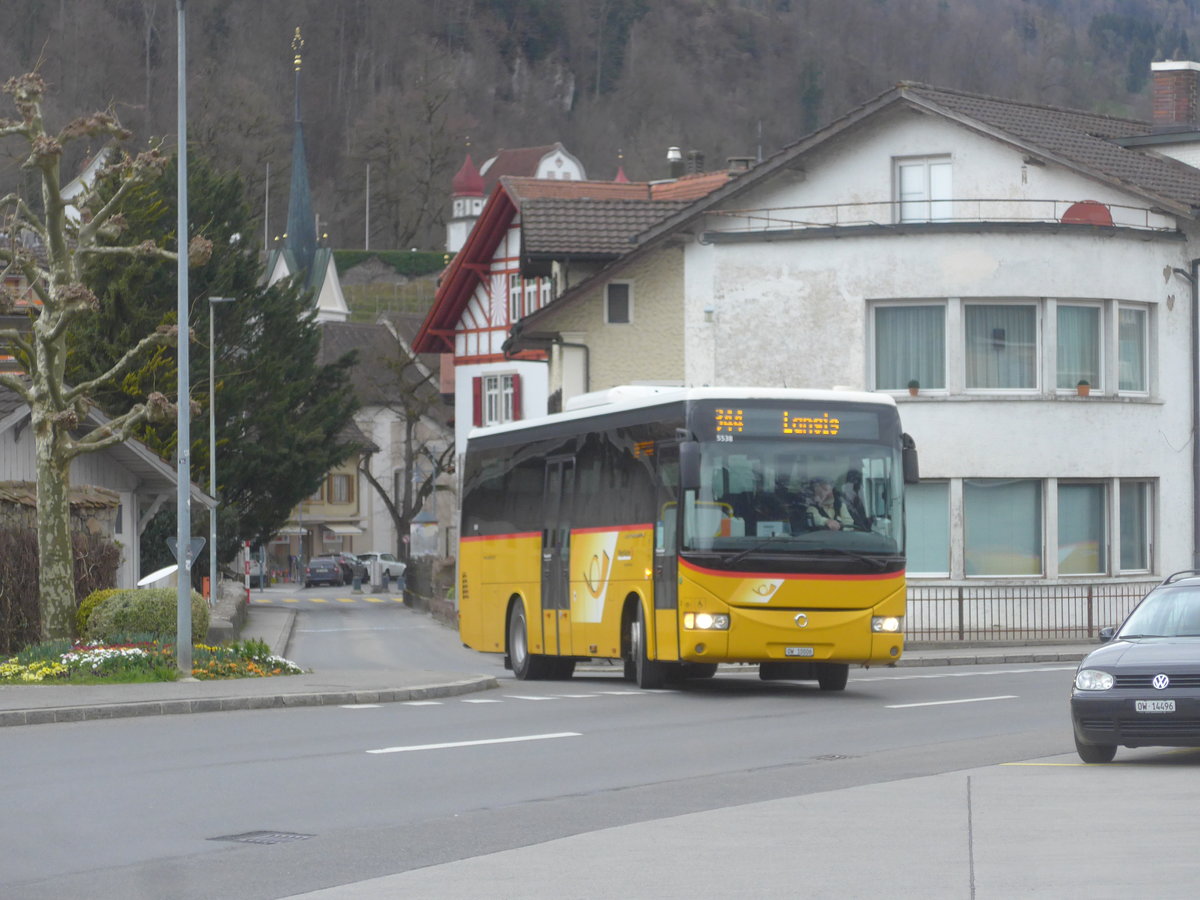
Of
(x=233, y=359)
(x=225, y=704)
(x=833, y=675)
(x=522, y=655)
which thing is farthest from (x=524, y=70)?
(x=225, y=704)

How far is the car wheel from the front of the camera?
14.2m

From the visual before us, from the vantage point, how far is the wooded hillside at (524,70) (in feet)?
426

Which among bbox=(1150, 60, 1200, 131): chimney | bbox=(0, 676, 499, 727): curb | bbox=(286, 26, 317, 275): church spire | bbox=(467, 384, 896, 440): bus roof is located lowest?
bbox=(0, 676, 499, 727): curb

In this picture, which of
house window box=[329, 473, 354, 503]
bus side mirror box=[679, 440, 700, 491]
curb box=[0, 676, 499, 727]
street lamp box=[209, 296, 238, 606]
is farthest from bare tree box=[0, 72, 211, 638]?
house window box=[329, 473, 354, 503]

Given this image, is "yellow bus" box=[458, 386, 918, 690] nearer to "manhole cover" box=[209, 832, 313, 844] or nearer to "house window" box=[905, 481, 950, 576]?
"manhole cover" box=[209, 832, 313, 844]

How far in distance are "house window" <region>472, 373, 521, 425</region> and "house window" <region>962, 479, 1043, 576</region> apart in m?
24.0

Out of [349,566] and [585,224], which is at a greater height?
[585,224]

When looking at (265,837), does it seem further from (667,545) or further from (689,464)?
(667,545)

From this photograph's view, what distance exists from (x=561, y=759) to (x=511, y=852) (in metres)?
4.76

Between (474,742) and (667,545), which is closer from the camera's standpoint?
(474,742)

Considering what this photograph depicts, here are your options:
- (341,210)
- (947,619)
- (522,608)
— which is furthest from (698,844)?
(341,210)

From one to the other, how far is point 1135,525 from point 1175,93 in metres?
13.7

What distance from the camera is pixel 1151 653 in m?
13.9

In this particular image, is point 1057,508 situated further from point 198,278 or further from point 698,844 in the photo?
point 198,278
